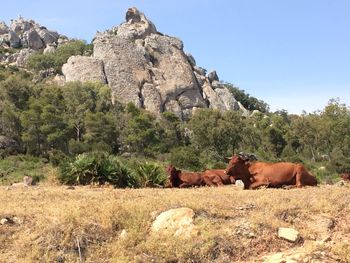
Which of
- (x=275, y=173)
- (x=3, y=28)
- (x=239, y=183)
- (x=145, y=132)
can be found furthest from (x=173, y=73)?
(x=275, y=173)

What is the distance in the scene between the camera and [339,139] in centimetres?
6297

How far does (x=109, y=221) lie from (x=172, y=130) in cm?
6592

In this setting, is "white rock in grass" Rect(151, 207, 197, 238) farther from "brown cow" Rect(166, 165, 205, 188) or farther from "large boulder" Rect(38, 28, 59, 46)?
"large boulder" Rect(38, 28, 59, 46)

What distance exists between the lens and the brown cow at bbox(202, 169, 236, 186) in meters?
16.5

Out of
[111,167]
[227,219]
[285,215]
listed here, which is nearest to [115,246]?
[227,219]

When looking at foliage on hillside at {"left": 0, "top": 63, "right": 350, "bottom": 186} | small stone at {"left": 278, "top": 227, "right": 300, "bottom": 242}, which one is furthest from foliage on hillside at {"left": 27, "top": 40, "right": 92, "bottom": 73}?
small stone at {"left": 278, "top": 227, "right": 300, "bottom": 242}

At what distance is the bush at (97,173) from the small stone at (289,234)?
26.4ft

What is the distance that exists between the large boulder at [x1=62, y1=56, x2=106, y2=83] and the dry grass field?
93223mm

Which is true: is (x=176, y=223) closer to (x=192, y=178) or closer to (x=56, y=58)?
(x=192, y=178)

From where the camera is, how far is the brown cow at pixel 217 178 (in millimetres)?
16484

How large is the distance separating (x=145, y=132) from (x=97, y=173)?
48503 mm

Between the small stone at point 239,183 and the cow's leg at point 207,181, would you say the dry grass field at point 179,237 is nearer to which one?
the small stone at point 239,183

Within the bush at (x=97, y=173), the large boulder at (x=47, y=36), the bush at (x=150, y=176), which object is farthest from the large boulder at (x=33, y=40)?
the bush at (x=150, y=176)

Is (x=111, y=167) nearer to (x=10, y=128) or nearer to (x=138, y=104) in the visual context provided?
(x=10, y=128)
